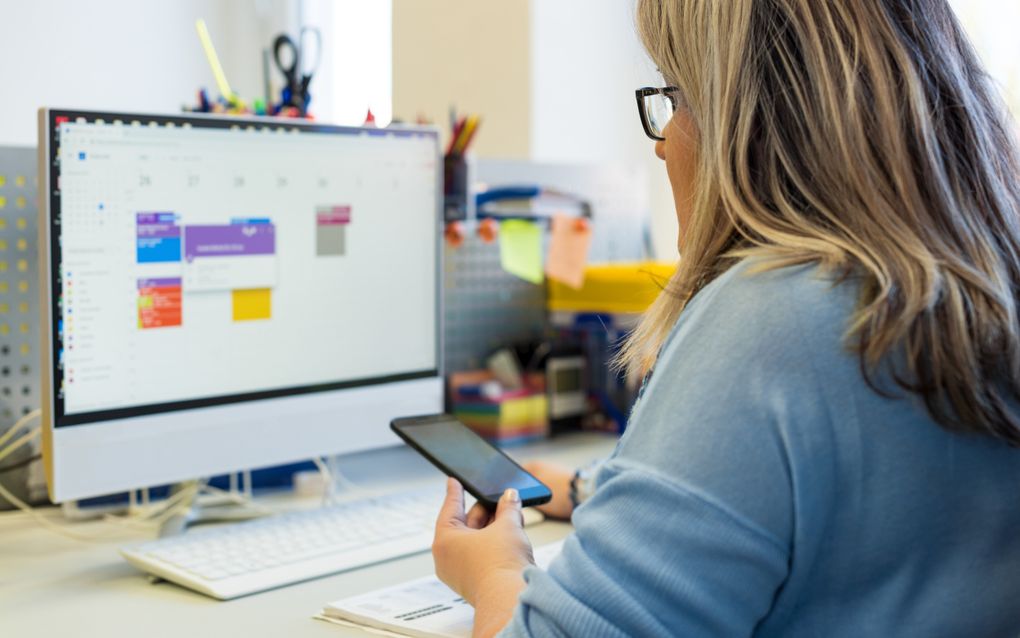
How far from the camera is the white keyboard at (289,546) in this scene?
0.92 m

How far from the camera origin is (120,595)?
910 mm

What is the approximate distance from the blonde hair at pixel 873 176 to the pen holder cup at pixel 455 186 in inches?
31.3

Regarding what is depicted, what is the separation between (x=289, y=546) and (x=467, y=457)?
7.6 inches

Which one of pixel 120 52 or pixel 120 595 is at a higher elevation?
pixel 120 52

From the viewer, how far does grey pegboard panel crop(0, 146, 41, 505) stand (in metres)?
1.13

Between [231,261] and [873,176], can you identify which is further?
[231,261]

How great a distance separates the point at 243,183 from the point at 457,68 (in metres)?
1.57

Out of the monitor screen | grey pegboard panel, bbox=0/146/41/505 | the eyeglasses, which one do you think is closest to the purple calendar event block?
the monitor screen

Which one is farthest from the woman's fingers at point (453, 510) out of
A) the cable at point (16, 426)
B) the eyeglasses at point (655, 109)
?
the cable at point (16, 426)

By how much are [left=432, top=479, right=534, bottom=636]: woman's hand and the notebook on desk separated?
0.03 m

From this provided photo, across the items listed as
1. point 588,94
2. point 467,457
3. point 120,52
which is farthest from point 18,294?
point 588,94

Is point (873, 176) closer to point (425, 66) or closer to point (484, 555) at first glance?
point (484, 555)

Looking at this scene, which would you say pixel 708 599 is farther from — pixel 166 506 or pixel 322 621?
pixel 166 506

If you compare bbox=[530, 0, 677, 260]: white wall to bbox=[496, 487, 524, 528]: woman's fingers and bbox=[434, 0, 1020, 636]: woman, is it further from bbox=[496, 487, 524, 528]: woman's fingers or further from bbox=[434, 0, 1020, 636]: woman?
bbox=[434, 0, 1020, 636]: woman
